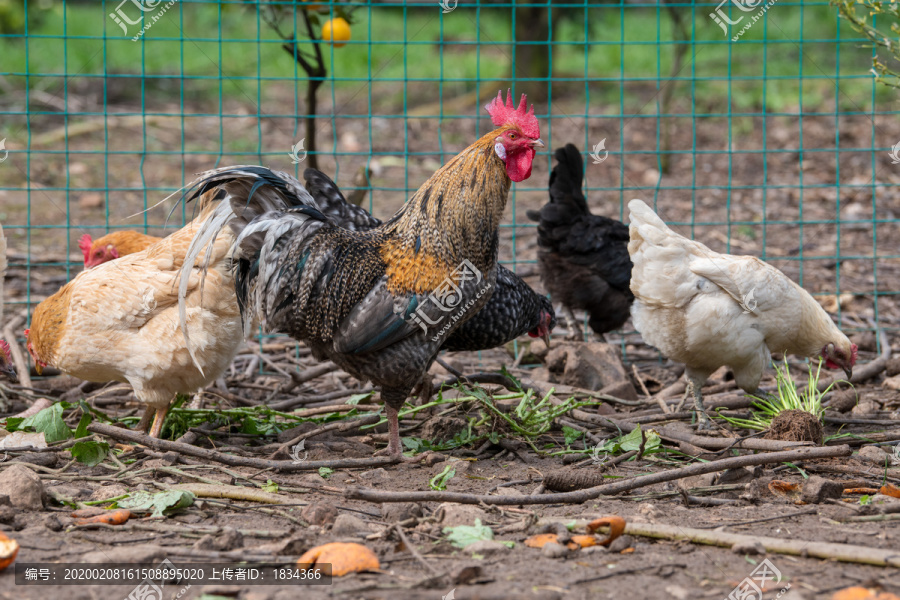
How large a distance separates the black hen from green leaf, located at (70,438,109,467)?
193cm

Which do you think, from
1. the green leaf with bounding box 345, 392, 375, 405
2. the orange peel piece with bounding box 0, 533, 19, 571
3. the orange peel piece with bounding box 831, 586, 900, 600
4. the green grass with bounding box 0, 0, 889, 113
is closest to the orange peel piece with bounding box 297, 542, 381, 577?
the orange peel piece with bounding box 0, 533, 19, 571

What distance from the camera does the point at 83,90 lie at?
12.9 metres

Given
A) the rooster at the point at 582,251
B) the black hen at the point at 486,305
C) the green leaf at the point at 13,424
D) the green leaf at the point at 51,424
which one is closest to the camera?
the green leaf at the point at 51,424

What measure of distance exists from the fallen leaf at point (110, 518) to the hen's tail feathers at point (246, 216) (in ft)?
3.18

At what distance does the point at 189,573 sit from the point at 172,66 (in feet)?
44.5

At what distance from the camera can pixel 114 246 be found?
542 cm

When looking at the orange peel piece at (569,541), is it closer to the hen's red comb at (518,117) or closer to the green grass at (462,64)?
the hen's red comb at (518,117)

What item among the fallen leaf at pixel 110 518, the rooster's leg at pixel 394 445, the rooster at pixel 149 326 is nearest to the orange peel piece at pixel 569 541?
the rooster's leg at pixel 394 445

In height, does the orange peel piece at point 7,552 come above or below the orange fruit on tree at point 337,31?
below

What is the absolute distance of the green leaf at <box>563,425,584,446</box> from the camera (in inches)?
177

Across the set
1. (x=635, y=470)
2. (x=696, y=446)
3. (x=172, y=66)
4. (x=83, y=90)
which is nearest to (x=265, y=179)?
(x=635, y=470)

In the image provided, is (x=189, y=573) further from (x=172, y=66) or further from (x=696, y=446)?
(x=172, y=66)

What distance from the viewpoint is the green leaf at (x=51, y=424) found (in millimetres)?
4266

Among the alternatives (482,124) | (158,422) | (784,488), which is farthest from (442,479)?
(482,124)
